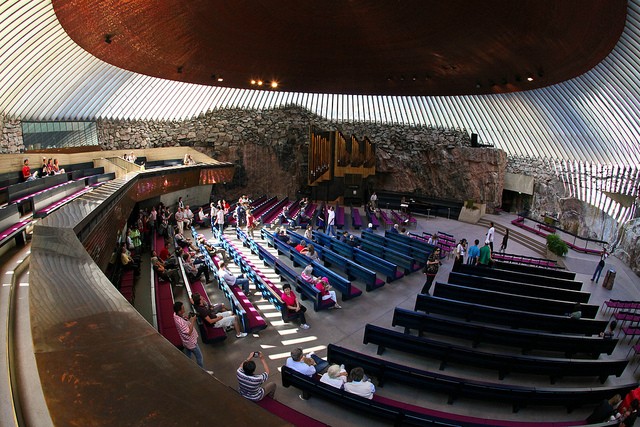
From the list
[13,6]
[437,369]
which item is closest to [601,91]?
[437,369]

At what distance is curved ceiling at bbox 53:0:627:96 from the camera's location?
33.7 ft

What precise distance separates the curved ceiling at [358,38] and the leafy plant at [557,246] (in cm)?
665

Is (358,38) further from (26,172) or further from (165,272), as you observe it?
(26,172)

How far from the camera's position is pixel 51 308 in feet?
5.90

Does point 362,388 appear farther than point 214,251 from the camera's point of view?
No

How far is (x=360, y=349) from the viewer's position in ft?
22.7

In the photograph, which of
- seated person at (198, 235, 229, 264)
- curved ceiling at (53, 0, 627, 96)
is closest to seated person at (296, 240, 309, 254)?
seated person at (198, 235, 229, 264)

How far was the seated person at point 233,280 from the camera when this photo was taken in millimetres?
8801

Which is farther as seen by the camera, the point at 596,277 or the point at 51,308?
the point at 596,277

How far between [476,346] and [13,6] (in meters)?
14.3

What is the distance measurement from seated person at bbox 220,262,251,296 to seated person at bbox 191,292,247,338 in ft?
5.20

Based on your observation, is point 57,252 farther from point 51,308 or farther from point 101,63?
point 101,63

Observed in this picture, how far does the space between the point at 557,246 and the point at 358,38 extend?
11027 mm

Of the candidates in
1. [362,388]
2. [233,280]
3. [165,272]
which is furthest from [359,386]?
[165,272]
